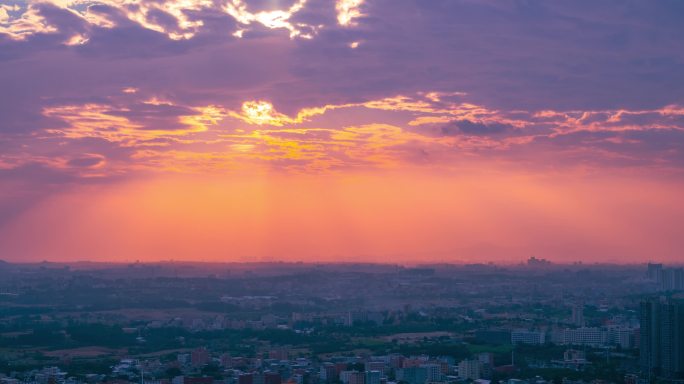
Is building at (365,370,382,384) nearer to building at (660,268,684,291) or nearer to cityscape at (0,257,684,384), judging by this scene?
cityscape at (0,257,684,384)

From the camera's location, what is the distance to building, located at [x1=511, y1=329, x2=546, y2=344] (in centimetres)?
4575

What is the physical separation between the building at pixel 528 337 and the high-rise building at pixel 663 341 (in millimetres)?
7928

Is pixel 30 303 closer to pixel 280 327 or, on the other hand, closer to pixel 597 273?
pixel 280 327

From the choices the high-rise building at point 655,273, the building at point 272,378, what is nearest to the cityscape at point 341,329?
the building at point 272,378

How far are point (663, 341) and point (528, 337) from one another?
10.6 meters

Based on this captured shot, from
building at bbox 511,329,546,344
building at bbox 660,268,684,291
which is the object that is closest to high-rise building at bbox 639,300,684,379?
building at bbox 511,329,546,344

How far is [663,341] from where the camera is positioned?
36.0 m

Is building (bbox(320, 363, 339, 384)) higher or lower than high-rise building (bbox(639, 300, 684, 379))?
lower

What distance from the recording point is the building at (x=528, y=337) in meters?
45.8

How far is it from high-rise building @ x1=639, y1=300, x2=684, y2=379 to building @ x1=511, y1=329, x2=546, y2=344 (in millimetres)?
7928

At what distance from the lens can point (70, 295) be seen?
2948 inches

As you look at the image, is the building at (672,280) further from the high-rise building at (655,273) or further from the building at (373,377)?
the building at (373,377)

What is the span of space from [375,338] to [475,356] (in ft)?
36.2

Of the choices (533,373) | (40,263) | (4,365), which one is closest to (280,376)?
(533,373)
